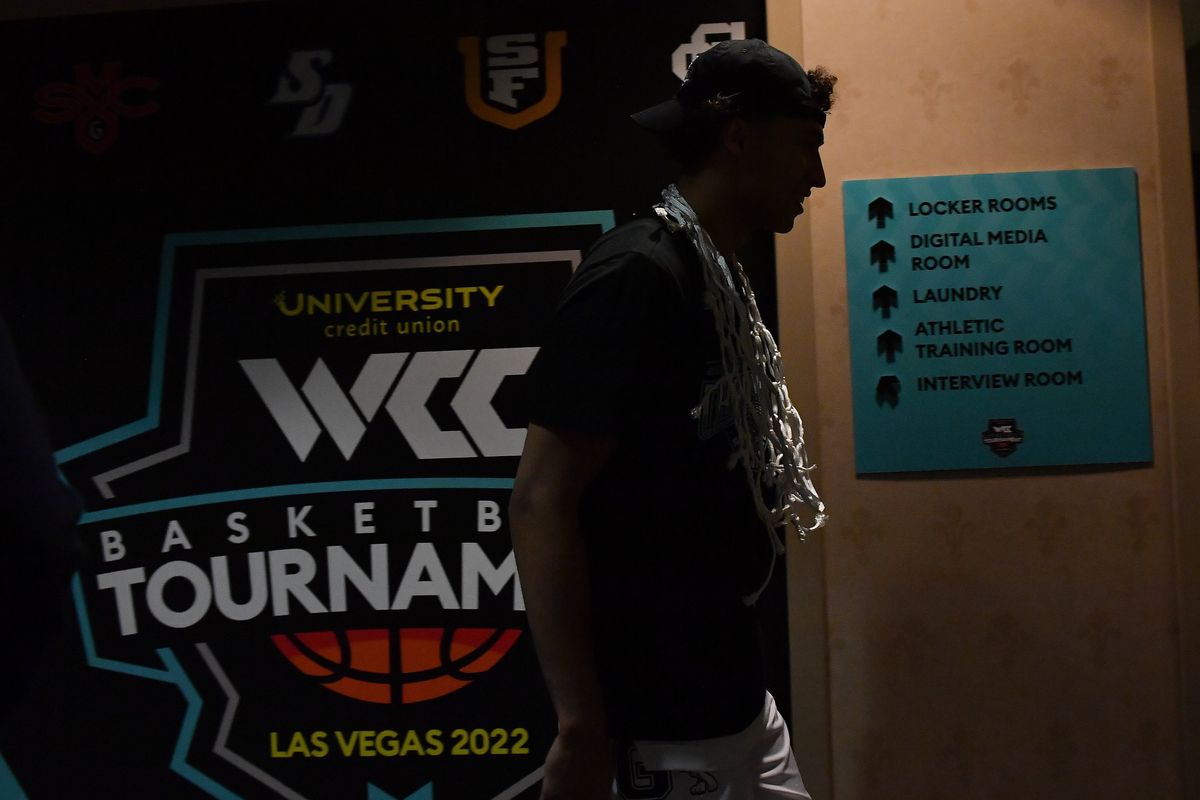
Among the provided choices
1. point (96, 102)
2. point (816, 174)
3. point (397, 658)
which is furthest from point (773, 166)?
point (96, 102)

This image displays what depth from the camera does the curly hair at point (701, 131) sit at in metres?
1.29

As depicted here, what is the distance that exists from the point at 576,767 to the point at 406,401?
137 cm

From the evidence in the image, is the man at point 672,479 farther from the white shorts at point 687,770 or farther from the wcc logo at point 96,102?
the wcc logo at point 96,102

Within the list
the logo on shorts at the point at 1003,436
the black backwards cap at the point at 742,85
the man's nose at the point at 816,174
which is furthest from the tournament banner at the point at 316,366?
the black backwards cap at the point at 742,85

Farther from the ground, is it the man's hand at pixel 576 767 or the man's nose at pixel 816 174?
the man's nose at pixel 816 174

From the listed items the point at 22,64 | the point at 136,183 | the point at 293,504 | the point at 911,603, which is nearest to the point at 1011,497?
the point at 911,603

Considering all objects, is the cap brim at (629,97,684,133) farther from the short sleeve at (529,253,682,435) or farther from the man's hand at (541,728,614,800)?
the man's hand at (541,728,614,800)

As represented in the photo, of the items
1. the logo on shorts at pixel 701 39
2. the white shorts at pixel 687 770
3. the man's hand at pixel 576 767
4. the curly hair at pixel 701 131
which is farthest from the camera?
the logo on shorts at pixel 701 39

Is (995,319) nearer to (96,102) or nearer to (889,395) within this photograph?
(889,395)

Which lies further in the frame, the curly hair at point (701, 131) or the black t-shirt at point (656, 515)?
the curly hair at point (701, 131)

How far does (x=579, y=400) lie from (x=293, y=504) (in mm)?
1446

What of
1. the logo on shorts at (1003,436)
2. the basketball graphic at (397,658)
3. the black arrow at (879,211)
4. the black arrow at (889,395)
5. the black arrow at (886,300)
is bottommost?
the basketball graphic at (397,658)

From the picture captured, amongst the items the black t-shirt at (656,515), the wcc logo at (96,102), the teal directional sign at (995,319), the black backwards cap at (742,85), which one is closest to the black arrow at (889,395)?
the teal directional sign at (995,319)

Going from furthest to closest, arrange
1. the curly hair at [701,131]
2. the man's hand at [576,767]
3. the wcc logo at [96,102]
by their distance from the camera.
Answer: the wcc logo at [96,102], the curly hair at [701,131], the man's hand at [576,767]
